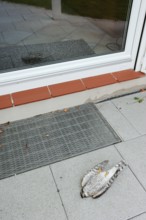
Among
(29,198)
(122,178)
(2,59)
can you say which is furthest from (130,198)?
(2,59)

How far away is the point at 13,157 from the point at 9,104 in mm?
435

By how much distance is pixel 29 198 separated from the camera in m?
1.44

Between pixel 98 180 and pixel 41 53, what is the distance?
1388mm

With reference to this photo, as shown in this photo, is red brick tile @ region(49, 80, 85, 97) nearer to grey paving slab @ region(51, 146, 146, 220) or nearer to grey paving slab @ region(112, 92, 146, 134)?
grey paving slab @ region(112, 92, 146, 134)

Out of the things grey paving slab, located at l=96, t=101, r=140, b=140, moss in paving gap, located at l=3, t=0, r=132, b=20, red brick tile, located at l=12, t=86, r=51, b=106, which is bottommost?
grey paving slab, located at l=96, t=101, r=140, b=140

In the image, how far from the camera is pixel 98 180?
4.92 feet

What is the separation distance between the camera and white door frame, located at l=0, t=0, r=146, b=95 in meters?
1.90

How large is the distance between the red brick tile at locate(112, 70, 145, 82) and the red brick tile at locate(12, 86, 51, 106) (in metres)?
0.70

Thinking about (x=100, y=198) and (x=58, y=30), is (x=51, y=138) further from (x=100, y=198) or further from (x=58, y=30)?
(x=58, y=30)

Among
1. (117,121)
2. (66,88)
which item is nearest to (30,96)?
(66,88)

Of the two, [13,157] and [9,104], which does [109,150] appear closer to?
[13,157]

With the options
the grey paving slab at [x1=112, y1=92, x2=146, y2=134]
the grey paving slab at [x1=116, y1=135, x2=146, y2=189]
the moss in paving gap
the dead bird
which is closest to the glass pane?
the moss in paving gap

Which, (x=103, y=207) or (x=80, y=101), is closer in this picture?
(x=103, y=207)

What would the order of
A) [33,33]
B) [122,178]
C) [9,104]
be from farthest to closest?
1. [33,33]
2. [9,104]
3. [122,178]
